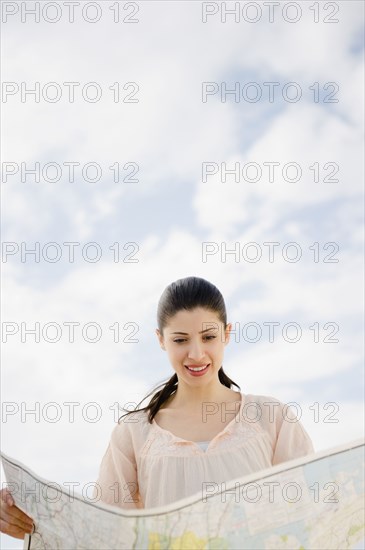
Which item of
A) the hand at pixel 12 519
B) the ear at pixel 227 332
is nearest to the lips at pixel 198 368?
the ear at pixel 227 332

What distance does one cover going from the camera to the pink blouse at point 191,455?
2.63m

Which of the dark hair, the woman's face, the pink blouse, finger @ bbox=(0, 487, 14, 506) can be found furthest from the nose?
finger @ bbox=(0, 487, 14, 506)

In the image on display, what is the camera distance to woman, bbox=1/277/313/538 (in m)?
2.65

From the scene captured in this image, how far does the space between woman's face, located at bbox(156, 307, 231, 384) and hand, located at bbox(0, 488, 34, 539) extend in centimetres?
84

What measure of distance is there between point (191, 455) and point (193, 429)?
0.13m

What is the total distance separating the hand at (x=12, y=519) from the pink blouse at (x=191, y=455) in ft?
1.55

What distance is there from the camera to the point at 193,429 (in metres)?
2.78

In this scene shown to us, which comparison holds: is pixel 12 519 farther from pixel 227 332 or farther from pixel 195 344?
pixel 227 332

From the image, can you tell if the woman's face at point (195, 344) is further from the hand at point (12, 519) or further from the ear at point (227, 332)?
the hand at point (12, 519)

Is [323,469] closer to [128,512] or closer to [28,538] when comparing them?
[128,512]

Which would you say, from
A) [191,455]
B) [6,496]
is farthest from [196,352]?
[6,496]

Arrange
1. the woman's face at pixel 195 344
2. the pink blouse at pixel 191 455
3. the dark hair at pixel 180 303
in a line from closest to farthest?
the pink blouse at pixel 191 455, the woman's face at pixel 195 344, the dark hair at pixel 180 303

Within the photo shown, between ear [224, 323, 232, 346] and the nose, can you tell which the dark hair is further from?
the nose

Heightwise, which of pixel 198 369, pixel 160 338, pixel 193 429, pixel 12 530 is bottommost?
pixel 12 530
